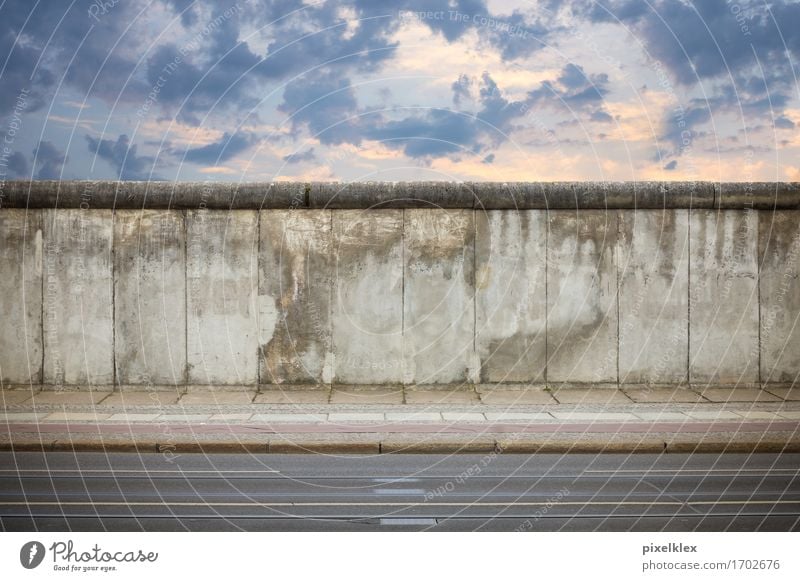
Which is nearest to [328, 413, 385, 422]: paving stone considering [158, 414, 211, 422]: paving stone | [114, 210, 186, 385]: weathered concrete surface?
[158, 414, 211, 422]: paving stone

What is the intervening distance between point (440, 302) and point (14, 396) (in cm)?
697

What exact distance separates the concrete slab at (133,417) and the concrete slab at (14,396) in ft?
6.99

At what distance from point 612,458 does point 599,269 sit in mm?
4413

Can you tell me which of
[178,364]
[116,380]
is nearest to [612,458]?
[178,364]

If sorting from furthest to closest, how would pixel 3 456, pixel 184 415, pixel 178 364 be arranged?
1. pixel 178 364
2. pixel 184 415
3. pixel 3 456

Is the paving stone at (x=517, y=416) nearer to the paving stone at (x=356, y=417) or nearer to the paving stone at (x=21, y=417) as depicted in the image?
the paving stone at (x=356, y=417)

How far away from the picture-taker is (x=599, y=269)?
13141mm

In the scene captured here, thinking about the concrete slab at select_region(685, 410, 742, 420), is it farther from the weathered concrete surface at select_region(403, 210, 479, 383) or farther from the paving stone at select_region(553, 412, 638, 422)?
the weathered concrete surface at select_region(403, 210, 479, 383)

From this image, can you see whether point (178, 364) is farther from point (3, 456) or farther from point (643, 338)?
point (643, 338)

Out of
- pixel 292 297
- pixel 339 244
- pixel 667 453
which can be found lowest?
pixel 667 453

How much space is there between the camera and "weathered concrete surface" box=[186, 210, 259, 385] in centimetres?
1300

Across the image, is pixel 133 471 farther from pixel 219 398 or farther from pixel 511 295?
pixel 511 295

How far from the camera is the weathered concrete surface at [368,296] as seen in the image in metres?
13.0

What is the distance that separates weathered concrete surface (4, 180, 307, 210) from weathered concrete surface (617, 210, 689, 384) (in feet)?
18.1
